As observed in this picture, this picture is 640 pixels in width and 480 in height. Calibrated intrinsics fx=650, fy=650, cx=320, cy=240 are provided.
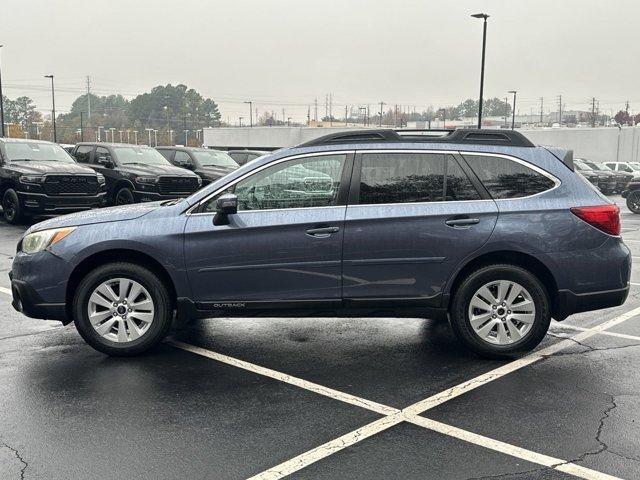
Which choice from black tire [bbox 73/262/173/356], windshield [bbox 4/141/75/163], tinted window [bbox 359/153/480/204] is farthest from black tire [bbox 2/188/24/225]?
tinted window [bbox 359/153/480/204]

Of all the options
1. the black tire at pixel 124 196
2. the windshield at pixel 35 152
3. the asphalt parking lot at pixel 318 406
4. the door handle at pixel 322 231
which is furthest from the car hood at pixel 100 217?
the black tire at pixel 124 196

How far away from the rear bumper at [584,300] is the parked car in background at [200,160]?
47.7 ft

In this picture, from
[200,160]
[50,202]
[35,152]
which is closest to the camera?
[50,202]

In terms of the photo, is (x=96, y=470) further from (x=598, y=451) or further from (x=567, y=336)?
(x=567, y=336)

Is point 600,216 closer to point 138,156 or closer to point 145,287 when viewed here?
point 145,287

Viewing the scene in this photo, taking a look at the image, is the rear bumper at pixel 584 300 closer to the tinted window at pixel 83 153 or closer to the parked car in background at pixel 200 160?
the parked car in background at pixel 200 160

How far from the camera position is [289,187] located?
532cm

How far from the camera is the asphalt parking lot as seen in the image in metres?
3.51

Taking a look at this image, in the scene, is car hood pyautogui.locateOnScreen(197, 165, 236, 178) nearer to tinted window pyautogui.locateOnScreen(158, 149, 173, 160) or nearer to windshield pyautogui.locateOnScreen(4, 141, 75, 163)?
tinted window pyautogui.locateOnScreen(158, 149, 173, 160)

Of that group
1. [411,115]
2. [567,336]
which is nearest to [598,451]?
[567,336]

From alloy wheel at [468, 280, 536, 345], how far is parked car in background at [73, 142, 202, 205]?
1180 cm

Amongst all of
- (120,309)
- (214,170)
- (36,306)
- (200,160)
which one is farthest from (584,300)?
(200,160)

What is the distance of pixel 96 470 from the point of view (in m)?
3.43

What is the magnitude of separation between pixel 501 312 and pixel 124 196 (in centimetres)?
1275
